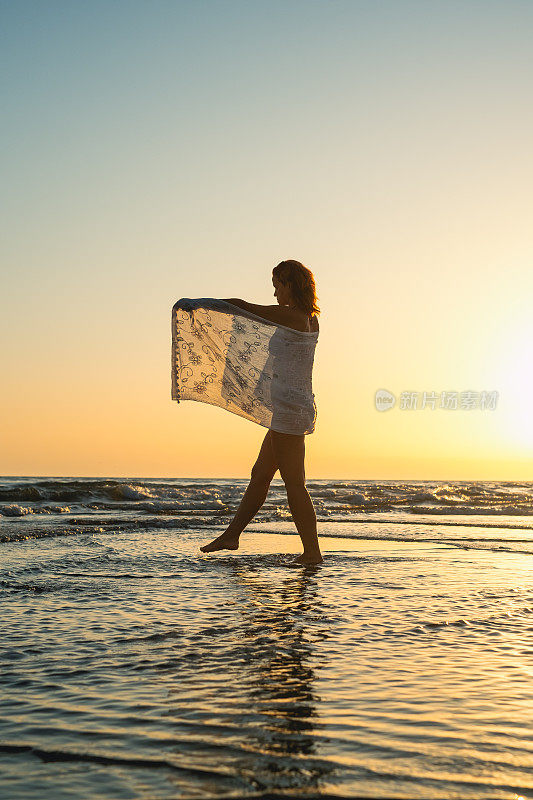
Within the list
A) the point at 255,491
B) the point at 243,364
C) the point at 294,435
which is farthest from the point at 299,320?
the point at 255,491

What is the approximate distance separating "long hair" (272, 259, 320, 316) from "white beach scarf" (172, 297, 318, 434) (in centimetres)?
26

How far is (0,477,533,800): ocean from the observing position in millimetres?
1846

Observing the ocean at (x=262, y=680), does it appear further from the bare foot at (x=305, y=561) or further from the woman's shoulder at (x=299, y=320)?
Result: the woman's shoulder at (x=299, y=320)

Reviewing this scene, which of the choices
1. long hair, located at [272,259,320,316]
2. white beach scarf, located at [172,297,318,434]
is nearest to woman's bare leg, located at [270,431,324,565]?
white beach scarf, located at [172,297,318,434]

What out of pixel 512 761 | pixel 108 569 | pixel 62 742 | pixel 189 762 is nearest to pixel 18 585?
pixel 108 569

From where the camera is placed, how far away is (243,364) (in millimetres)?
6672

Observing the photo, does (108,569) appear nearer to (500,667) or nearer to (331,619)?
(331,619)

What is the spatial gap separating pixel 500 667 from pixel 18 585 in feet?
9.53

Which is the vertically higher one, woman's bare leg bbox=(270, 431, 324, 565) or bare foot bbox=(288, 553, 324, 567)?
woman's bare leg bbox=(270, 431, 324, 565)

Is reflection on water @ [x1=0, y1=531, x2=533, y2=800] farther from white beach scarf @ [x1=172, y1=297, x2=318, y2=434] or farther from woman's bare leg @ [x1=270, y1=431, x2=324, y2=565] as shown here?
white beach scarf @ [x1=172, y1=297, x2=318, y2=434]

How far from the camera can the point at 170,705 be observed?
2350mm

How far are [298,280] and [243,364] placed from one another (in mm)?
917

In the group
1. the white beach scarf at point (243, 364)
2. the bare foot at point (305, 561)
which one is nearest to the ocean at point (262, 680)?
the bare foot at point (305, 561)

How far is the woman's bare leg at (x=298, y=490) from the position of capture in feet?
19.7
